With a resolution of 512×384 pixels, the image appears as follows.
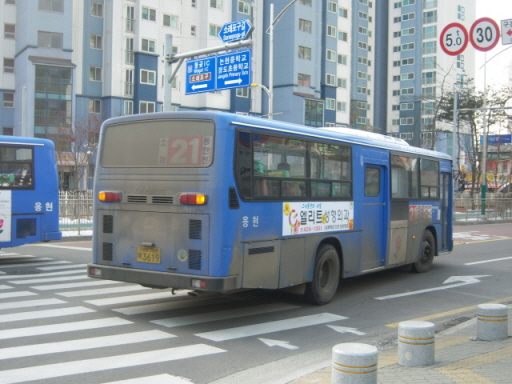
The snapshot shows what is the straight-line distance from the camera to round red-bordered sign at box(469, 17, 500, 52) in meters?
12.1

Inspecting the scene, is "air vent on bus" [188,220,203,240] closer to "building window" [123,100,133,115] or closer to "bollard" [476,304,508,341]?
"bollard" [476,304,508,341]

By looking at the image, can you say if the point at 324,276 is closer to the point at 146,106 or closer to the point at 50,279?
the point at 50,279

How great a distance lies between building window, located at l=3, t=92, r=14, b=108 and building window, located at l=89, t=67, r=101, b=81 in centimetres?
633

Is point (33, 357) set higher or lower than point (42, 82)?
lower

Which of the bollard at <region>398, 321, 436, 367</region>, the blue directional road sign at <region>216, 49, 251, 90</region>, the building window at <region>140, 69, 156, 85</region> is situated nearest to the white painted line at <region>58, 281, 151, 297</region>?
the bollard at <region>398, 321, 436, 367</region>

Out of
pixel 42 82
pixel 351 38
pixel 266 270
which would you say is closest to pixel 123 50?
pixel 42 82

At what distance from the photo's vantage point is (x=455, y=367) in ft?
20.4

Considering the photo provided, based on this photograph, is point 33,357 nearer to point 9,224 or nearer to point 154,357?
point 154,357

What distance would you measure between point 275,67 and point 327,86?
8.65 metres

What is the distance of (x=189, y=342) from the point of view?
25.1ft

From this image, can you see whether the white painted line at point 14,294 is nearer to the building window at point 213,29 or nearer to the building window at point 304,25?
the building window at point 213,29

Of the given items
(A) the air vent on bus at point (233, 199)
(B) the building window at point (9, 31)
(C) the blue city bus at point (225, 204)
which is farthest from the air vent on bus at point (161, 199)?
(B) the building window at point (9, 31)

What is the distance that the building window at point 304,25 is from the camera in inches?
2283

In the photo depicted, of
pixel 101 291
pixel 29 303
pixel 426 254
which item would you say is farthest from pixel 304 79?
pixel 29 303
